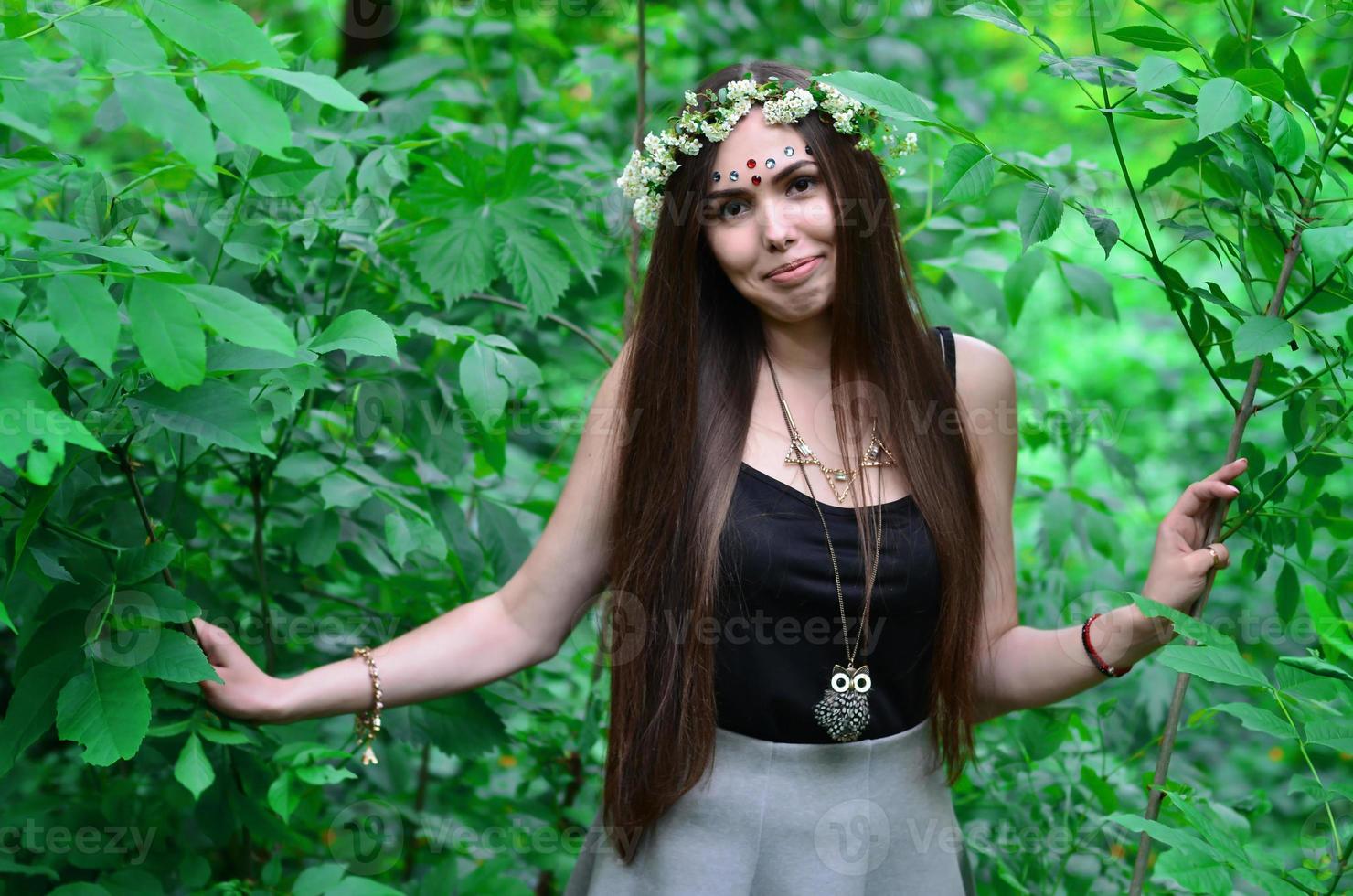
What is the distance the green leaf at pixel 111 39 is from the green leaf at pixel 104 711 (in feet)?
1.91

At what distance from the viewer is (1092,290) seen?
2.14 meters

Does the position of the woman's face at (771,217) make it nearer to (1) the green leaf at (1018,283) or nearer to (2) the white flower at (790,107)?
(2) the white flower at (790,107)

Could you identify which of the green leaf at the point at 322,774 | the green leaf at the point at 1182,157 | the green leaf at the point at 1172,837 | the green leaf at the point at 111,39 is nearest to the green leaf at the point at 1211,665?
the green leaf at the point at 1172,837

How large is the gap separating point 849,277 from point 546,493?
924 millimetres

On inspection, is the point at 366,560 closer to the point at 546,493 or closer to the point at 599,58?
the point at 546,493

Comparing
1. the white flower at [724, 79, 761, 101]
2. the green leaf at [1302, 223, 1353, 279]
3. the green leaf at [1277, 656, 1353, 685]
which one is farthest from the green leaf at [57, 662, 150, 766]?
the green leaf at [1302, 223, 1353, 279]

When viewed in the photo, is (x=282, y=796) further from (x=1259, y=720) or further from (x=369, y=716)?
(x=1259, y=720)

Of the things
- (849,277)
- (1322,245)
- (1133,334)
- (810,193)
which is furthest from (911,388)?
(1133,334)

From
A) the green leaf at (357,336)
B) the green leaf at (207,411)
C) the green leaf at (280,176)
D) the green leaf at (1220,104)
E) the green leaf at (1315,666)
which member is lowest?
the green leaf at (1315,666)

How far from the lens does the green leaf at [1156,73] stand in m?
1.12

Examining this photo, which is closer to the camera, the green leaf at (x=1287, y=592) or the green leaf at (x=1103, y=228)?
the green leaf at (x=1103, y=228)

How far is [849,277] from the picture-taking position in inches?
63.8

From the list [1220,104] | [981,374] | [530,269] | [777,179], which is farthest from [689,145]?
[1220,104]

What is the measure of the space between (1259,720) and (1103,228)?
20.0 inches
